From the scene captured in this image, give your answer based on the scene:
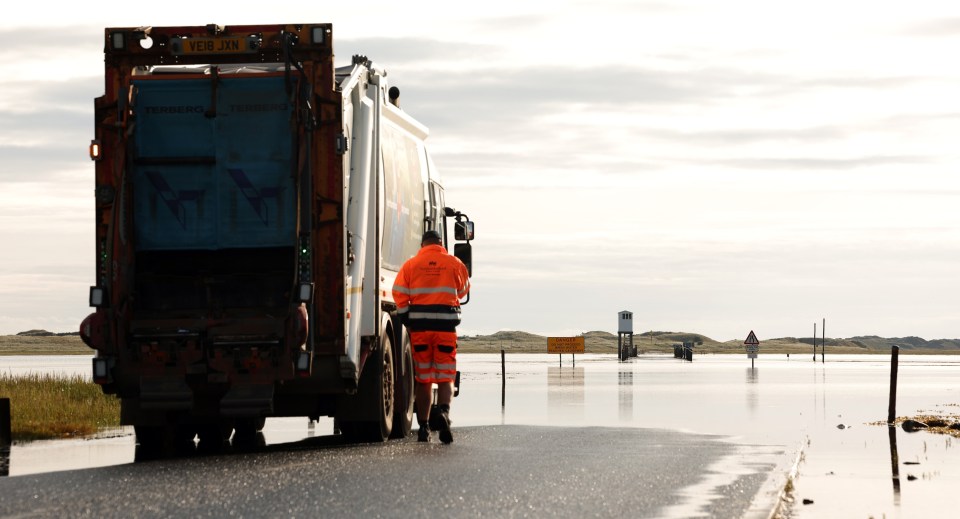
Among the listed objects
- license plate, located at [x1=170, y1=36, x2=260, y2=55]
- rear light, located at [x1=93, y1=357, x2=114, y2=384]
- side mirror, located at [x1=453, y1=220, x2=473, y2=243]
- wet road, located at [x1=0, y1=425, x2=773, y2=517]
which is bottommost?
wet road, located at [x1=0, y1=425, x2=773, y2=517]

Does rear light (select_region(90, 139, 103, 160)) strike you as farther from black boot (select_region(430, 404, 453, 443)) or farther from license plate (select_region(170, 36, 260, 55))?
black boot (select_region(430, 404, 453, 443))

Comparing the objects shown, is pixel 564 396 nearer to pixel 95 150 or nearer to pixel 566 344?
pixel 95 150

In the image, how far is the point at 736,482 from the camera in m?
11.6

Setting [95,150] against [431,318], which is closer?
[95,150]

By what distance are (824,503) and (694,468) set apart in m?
1.97

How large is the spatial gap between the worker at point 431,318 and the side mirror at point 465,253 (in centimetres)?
548

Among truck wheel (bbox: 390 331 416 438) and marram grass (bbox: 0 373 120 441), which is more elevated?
truck wheel (bbox: 390 331 416 438)

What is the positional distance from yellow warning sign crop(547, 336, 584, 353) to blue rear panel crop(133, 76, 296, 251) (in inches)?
1943

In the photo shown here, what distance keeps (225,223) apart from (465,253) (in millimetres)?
7548

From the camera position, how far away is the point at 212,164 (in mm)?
13781

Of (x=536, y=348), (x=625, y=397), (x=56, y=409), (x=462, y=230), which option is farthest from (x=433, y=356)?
(x=536, y=348)

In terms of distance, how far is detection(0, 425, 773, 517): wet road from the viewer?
9.26 meters

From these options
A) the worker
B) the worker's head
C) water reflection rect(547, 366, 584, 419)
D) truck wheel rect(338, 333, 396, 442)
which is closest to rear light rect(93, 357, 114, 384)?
truck wheel rect(338, 333, 396, 442)

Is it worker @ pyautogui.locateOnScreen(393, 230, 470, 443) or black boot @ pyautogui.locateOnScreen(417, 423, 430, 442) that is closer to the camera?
worker @ pyautogui.locateOnScreen(393, 230, 470, 443)
